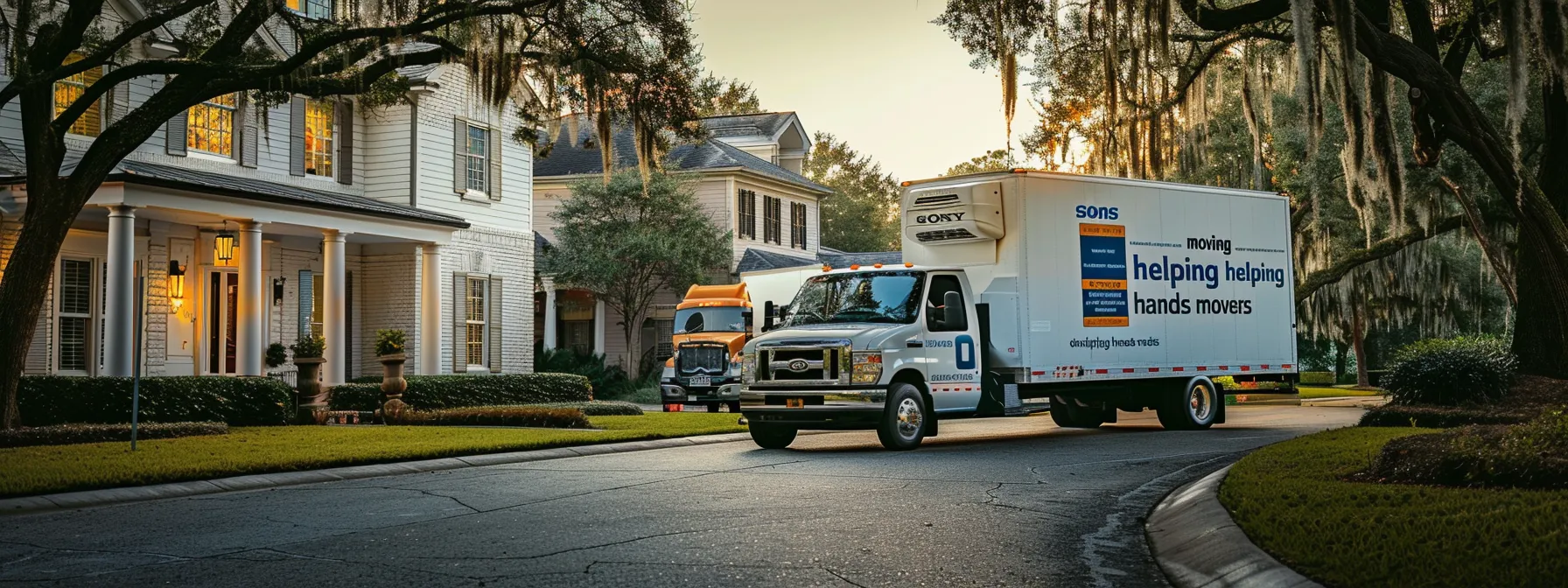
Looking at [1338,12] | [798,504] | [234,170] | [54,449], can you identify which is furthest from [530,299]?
[798,504]

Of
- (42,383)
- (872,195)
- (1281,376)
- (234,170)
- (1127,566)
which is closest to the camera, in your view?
(1127,566)

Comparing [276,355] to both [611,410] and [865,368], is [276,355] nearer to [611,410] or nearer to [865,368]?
[611,410]

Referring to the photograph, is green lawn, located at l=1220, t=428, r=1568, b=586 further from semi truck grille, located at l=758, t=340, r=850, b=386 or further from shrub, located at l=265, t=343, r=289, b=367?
shrub, located at l=265, t=343, r=289, b=367

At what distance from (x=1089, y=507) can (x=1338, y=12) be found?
8.79 m

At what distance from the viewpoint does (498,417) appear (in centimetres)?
2127

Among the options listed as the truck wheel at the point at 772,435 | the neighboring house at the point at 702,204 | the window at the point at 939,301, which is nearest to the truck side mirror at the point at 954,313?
the window at the point at 939,301

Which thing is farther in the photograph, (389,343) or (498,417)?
(389,343)

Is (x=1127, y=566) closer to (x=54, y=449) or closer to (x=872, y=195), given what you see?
A: (x=54, y=449)

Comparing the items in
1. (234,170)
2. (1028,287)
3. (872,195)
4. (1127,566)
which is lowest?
(1127,566)

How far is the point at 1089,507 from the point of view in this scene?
10.5 m

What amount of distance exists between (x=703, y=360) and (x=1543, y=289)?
1534cm

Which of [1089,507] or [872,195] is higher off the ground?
[872,195]

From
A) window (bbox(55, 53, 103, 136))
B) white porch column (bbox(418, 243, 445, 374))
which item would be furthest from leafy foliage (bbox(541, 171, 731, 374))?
window (bbox(55, 53, 103, 136))

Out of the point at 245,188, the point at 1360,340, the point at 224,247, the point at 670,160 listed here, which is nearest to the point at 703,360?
the point at 224,247
